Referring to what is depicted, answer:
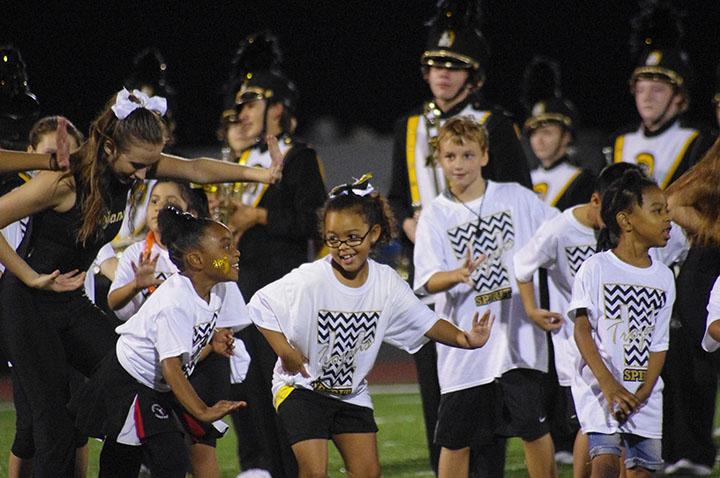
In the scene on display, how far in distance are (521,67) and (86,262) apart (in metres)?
11.1

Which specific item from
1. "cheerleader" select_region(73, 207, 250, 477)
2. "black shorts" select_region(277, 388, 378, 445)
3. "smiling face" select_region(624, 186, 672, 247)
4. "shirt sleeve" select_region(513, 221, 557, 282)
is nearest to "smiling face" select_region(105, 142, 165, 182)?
"cheerleader" select_region(73, 207, 250, 477)

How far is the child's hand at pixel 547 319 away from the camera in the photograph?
17.9ft

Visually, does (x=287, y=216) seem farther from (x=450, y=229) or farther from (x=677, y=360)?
(x=677, y=360)

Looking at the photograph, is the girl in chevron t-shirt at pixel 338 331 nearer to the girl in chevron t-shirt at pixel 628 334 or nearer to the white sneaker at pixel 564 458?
the girl in chevron t-shirt at pixel 628 334

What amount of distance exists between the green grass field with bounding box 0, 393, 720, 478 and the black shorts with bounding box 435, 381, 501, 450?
3.98 ft

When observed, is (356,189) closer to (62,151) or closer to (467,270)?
(467,270)

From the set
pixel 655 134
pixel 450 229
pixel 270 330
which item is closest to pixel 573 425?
pixel 450 229

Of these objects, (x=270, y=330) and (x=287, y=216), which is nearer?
(x=270, y=330)

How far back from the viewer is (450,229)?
18.8ft

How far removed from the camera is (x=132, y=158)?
5.01 metres

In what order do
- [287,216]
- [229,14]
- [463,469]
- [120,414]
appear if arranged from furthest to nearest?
[229,14] < [287,216] < [463,469] < [120,414]

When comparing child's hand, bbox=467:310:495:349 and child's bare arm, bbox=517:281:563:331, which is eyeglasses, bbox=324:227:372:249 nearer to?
child's hand, bbox=467:310:495:349

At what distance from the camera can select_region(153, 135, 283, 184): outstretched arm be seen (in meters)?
5.25

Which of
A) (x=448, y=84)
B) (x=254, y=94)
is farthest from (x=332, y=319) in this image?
(x=254, y=94)
